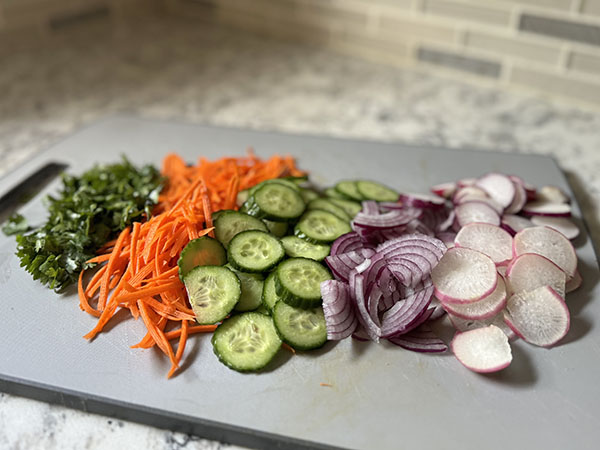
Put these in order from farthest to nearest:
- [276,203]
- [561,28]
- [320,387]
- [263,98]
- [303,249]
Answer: [263,98], [561,28], [276,203], [303,249], [320,387]

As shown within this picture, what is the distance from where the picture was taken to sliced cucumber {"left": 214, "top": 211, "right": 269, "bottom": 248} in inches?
67.7

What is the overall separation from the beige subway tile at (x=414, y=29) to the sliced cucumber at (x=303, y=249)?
6.05ft

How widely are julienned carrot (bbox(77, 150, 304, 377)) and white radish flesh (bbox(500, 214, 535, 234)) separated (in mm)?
909

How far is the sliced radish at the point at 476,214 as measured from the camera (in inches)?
71.9

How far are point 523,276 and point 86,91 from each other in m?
2.48

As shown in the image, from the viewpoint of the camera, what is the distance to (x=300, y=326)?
4.83 feet

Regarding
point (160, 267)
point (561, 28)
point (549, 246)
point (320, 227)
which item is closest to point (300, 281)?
point (320, 227)

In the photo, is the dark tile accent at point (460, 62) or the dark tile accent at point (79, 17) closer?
the dark tile accent at point (460, 62)

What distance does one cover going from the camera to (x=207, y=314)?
1.50 metres

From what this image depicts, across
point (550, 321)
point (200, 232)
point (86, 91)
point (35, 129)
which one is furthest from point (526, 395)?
point (86, 91)

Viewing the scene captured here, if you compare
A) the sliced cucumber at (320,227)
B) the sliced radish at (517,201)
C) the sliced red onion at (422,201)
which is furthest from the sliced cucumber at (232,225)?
the sliced radish at (517,201)

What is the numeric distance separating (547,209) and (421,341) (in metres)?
0.79

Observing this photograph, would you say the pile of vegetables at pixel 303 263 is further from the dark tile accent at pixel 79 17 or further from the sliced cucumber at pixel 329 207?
the dark tile accent at pixel 79 17

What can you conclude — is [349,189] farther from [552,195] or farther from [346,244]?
[552,195]
